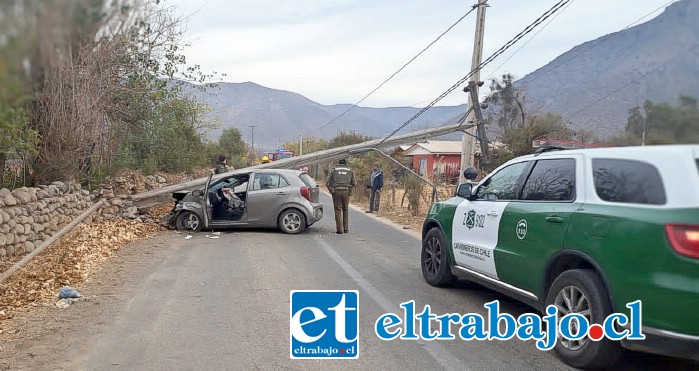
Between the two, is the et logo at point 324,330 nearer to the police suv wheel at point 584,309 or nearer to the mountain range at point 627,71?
the police suv wheel at point 584,309

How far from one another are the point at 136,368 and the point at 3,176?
7635mm

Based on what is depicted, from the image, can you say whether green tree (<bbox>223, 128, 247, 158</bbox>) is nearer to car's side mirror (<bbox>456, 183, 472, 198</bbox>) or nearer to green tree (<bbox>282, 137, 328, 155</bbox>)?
green tree (<bbox>282, 137, 328, 155</bbox>)

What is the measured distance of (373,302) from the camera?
267 inches

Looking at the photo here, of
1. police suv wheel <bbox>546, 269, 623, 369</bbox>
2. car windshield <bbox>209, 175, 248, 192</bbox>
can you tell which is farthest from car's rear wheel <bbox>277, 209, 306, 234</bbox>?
police suv wheel <bbox>546, 269, 623, 369</bbox>

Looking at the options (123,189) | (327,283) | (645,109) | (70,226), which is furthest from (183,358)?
(123,189)

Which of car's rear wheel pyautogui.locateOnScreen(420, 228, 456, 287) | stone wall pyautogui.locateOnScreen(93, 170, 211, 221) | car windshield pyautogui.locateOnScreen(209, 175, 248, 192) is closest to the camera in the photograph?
car's rear wheel pyautogui.locateOnScreen(420, 228, 456, 287)

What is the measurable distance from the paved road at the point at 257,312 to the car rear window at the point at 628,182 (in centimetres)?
145

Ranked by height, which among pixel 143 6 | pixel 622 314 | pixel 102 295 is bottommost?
pixel 102 295

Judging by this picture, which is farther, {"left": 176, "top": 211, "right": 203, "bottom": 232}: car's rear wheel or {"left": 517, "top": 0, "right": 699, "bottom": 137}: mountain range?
{"left": 176, "top": 211, "right": 203, "bottom": 232}: car's rear wheel

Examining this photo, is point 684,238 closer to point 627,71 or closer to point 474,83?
point 627,71

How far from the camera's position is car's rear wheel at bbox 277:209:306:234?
13.5 m

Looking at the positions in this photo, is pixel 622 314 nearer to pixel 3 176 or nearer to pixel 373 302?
pixel 373 302

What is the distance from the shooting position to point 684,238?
3836 millimetres

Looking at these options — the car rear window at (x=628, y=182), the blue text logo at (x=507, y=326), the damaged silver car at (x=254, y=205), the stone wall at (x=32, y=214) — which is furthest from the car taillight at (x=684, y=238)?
the damaged silver car at (x=254, y=205)
